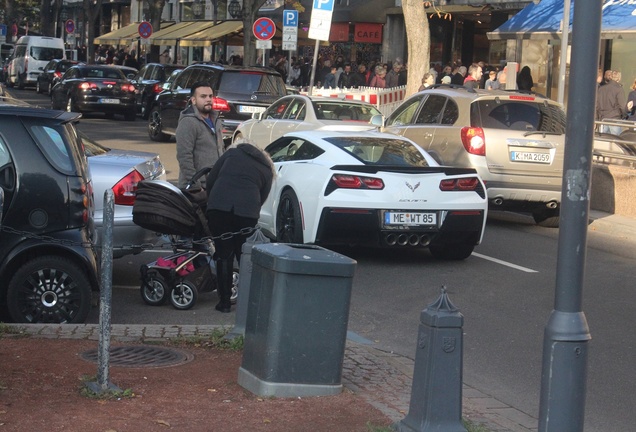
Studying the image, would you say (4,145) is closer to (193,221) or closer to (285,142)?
(193,221)

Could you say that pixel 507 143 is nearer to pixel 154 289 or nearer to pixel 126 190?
pixel 126 190

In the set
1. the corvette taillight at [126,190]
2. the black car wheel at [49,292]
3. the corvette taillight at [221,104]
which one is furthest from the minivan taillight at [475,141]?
the corvette taillight at [221,104]

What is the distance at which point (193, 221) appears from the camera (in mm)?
9188

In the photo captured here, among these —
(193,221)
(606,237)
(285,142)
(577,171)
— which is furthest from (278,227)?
(577,171)

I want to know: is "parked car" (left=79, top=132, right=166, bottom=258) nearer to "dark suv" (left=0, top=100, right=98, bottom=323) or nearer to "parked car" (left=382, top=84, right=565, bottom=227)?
"dark suv" (left=0, top=100, right=98, bottom=323)

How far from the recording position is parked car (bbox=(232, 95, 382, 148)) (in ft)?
59.5

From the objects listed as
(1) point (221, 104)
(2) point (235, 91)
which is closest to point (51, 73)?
(2) point (235, 91)

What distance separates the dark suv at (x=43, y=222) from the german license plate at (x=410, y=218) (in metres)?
3.75

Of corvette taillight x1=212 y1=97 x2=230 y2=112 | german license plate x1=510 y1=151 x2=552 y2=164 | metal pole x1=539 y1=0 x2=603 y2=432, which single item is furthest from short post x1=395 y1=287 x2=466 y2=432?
corvette taillight x1=212 y1=97 x2=230 y2=112

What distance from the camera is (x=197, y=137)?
10.7m

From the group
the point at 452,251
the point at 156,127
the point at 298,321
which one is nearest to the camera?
the point at 298,321

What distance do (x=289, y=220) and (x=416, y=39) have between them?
14.8 metres

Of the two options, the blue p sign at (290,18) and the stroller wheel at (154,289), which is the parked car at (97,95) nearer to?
the blue p sign at (290,18)

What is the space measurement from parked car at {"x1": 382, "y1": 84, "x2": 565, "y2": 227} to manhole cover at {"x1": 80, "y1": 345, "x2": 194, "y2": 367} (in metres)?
8.00
